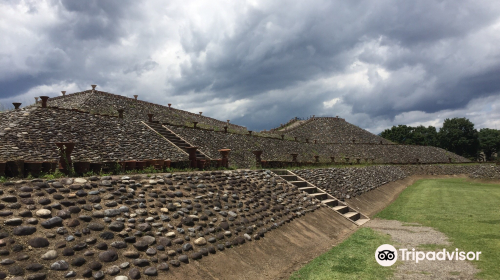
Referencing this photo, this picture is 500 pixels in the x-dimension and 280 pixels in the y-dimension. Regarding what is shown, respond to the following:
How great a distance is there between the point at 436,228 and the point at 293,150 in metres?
22.8

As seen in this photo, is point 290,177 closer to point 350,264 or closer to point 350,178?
point 350,178

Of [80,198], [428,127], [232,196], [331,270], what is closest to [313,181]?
[232,196]

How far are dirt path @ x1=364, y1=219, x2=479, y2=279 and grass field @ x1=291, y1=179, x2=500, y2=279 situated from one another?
244 millimetres

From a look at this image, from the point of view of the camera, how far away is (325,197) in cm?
1491

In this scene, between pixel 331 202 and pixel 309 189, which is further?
pixel 309 189

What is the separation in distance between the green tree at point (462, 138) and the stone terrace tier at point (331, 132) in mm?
33361

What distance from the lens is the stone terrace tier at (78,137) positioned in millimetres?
12227

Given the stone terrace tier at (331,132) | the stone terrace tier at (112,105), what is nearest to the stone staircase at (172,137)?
Answer: the stone terrace tier at (112,105)

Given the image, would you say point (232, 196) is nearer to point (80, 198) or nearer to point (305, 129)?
point (80, 198)

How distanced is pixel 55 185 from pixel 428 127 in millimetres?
91463

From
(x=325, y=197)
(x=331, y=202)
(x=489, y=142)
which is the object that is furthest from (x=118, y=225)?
(x=489, y=142)

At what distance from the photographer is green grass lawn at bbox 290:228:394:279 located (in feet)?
22.5

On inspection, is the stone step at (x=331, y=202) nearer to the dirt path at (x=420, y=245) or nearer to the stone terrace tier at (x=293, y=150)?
the dirt path at (x=420, y=245)

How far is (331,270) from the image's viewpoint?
284 inches
